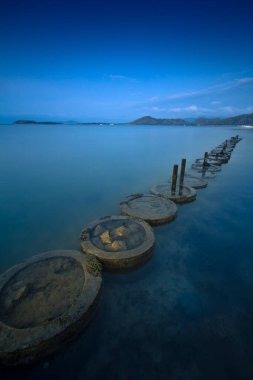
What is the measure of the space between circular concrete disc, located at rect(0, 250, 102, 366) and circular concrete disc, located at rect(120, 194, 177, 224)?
5170 millimetres

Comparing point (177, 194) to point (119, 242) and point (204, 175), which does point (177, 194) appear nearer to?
point (119, 242)

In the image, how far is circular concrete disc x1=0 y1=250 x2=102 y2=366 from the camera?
5.25 meters

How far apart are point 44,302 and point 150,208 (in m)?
8.95

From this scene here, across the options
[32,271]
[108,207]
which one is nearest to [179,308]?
[32,271]

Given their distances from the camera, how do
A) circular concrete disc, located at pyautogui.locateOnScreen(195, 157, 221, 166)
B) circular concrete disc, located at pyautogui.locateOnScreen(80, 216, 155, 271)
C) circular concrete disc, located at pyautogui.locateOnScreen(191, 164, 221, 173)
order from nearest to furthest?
circular concrete disc, located at pyautogui.locateOnScreen(80, 216, 155, 271)
circular concrete disc, located at pyautogui.locateOnScreen(191, 164, 221, 173)
circular concrete disc, located at pyautogui.locateOnScreen(195, 157, 221, 166)

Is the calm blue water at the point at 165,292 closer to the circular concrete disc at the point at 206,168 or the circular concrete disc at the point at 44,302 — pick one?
the circular concrete disc at the point at 44,302

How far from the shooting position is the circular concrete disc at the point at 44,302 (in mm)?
5246

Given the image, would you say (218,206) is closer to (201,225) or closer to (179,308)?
(201,225)

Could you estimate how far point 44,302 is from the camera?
653 centimetres

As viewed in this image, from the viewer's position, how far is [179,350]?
5.79m

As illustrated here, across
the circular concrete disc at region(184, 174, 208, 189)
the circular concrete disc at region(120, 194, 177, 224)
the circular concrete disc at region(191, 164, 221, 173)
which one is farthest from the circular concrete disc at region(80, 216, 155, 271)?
the circular concrete disc at region(191, 164, 221, 173)

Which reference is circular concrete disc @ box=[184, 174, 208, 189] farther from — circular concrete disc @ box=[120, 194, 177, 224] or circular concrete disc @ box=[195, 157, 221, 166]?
circular concrete disc @ box=[195, 157, 221, 166]

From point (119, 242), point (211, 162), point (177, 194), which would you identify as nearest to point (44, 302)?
point (119, 242)

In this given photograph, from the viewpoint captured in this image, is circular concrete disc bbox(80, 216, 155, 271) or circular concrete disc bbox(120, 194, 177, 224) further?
circular concrete disc bbox(120, 194, 177, 224)
